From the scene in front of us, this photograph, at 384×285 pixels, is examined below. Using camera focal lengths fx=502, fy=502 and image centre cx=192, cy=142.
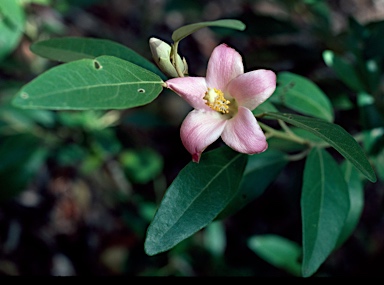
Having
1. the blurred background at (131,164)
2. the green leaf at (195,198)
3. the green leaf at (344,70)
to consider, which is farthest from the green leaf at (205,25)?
the blurred background at (131,164)

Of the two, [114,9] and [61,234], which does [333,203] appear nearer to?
[61,234]

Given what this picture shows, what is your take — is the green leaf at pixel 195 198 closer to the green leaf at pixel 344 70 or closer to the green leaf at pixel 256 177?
the green leaf at pixel 256 177

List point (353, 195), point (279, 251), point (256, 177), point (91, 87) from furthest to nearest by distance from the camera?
point (279, 251) → point (353, 195) → point (256, 177) → point (91, 87)

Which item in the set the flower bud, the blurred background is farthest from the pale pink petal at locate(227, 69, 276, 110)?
the blurred background

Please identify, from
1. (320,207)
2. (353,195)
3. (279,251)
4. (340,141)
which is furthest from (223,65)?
(279,251)

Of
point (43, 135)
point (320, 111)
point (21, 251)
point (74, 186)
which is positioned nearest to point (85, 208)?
point (74, 186)

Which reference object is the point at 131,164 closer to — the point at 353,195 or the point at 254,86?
the point at 353,195

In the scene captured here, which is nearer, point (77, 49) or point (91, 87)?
point (91, 87)

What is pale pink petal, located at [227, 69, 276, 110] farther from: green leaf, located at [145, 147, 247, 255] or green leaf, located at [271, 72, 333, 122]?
green leaf, located at [271, 72, 333, 122]
